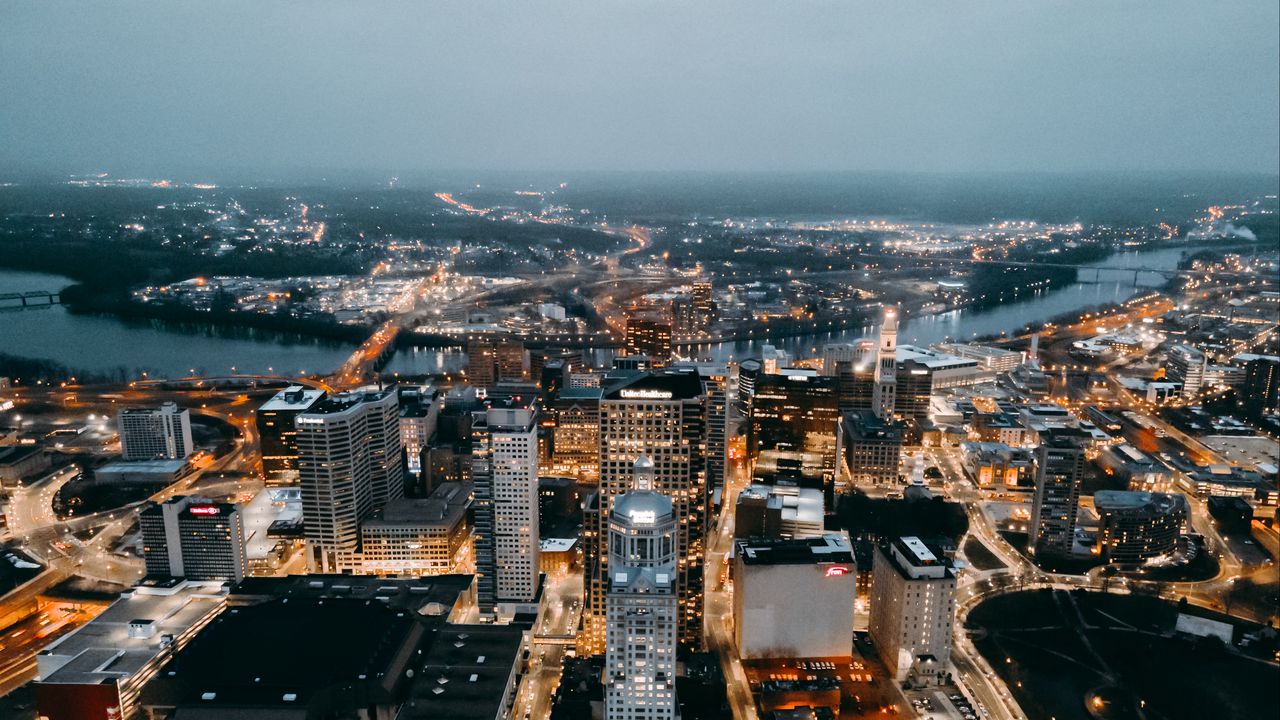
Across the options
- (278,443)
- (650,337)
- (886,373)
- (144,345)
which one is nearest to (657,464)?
(278,443)

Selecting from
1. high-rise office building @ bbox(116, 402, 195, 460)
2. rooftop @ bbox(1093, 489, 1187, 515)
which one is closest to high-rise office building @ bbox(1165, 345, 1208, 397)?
rooftop @ bbox(1093, 489, 1187, 515)

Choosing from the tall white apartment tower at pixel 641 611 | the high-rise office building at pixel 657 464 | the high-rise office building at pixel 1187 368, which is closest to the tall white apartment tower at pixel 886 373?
the high-rise office building at pixel 1187 368

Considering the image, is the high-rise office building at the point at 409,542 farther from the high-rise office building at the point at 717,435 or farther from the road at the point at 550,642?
the high-rise office building at the point at 717,435

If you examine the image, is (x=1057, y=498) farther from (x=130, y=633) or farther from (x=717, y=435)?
(x=130, y=633)

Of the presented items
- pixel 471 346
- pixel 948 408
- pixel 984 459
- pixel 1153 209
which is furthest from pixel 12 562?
pixel 1153 209

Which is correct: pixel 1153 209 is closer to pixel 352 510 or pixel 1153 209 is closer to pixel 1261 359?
pixel 1261 359

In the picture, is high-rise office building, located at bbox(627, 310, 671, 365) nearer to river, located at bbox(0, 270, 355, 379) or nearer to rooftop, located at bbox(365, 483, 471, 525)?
rooftop, located at bbox(365, 483, 471, 525)

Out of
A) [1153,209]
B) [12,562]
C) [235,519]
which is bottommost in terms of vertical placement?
[12,562]
